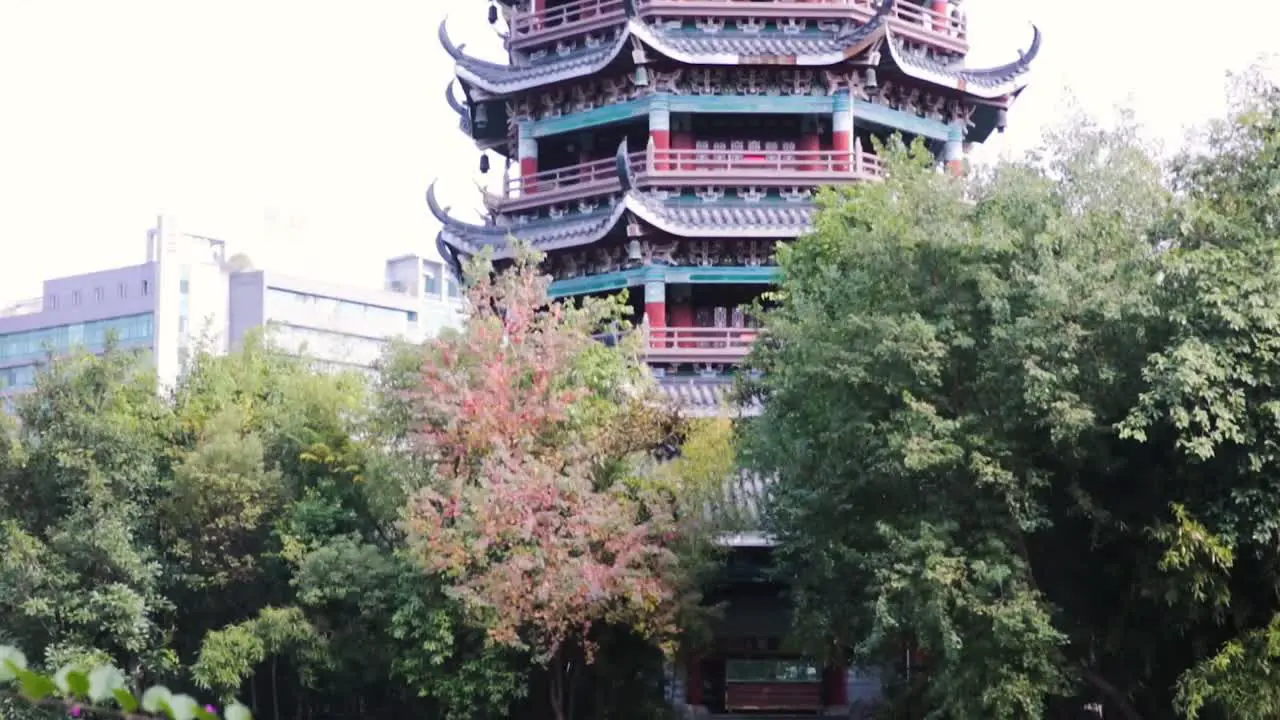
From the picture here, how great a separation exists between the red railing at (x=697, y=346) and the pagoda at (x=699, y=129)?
0.03 meters

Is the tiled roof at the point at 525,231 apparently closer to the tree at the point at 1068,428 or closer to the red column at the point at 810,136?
the red column at the point at 810,136

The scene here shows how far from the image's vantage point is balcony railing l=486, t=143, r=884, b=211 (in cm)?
2483

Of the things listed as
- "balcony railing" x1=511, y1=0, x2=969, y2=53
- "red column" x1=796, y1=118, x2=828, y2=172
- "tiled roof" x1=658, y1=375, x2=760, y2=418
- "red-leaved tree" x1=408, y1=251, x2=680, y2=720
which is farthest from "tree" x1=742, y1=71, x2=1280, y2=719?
"balcony railing" x1=511, y1=0, x2=969, y2=53

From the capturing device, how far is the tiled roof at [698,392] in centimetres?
2356

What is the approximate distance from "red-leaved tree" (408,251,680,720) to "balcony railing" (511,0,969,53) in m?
7.38

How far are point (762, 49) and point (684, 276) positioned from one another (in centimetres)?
369

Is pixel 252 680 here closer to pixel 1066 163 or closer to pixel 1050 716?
pixel 1050 716

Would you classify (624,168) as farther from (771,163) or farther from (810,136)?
(810,136)

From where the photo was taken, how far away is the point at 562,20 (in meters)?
26.6

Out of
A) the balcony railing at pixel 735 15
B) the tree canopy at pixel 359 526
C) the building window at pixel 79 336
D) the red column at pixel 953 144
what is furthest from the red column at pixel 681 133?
the building window at pixel 79 336

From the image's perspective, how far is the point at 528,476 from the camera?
1808cm

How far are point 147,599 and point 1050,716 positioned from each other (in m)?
11.3

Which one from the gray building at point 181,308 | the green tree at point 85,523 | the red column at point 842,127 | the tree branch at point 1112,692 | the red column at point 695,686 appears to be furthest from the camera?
the gray building at point 181,308

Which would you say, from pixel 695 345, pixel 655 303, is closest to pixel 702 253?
pixel 655 303
